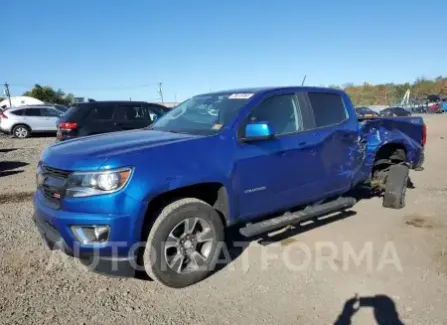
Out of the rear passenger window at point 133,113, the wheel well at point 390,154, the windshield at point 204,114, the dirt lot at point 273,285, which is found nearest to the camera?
the dirt lot at point 273,285

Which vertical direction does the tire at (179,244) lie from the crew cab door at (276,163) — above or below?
below

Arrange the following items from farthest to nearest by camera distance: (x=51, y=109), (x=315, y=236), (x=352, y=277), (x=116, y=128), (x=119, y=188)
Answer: (x=51, y=109)
(x=116, y=128)
(x=315, y=236)
(x=352, y=277)
(x=119, y=188)

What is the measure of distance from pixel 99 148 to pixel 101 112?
772 centimetres

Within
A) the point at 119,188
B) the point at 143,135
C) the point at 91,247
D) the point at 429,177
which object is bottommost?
the point at 429,177

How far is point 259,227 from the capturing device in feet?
13.2

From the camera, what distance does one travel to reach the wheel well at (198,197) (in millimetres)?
3502

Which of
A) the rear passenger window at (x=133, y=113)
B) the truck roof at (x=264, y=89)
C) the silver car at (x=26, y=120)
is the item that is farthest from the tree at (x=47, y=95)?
the truck roof at (x=264, y=89)

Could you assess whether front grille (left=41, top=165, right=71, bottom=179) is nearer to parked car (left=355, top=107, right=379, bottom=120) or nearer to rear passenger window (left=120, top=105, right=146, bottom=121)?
parked car (left=355, top=107, right=379, bottom=120)

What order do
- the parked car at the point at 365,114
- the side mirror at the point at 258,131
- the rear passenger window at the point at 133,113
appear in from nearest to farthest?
the side mirror at the point at 258,131 < the parked car at the point at 365,114 < the rear passenger window at the point at 133,113

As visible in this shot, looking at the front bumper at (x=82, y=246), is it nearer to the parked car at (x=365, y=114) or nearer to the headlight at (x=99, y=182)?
the headlight at (x=99, y=182)

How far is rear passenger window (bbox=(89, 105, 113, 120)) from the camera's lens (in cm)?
1074

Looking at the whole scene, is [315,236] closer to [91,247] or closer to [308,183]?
[308,183]

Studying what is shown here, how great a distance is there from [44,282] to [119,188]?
1.38 metres

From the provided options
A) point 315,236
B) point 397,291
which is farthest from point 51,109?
point 397,291
